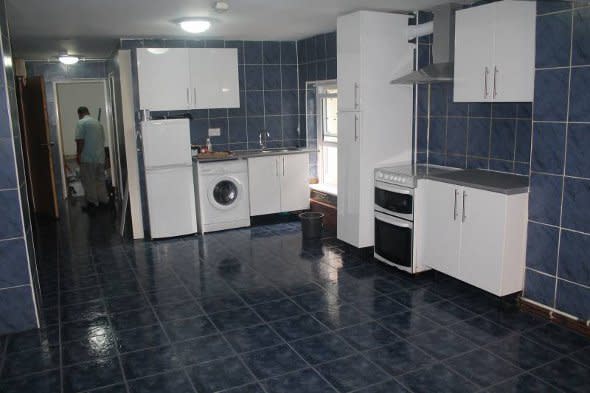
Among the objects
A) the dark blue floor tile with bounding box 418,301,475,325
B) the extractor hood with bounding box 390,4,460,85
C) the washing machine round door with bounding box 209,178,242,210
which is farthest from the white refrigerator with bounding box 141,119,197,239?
the dark blue floor tile with bounding box 418,301,475,325

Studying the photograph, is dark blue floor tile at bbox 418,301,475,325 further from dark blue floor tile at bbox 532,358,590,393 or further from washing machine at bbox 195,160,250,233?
washing machine at bbox 195,160,250,233

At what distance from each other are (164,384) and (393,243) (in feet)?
7.53

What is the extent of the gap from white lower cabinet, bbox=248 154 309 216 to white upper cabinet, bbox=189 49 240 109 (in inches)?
31.0

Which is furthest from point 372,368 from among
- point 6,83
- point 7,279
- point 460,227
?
point 6,83

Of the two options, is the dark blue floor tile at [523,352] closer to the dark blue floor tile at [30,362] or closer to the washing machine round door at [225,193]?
the dark blue floor tile at [30,362]

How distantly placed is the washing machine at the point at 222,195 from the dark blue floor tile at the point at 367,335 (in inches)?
114

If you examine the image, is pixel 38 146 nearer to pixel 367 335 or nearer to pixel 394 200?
pixel 394 200

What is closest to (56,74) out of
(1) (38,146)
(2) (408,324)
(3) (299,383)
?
(1) (38,146)

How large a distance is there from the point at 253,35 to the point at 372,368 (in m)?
4.20

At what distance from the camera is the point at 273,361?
2943 mm

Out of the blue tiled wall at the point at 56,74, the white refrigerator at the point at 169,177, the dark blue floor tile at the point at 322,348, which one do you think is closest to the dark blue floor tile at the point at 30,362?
the dark blue floor tile at the point at 322,348

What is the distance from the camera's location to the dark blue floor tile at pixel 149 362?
2.86 meters

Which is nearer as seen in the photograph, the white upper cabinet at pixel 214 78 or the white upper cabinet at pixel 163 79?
the white upper cabinet at pixel 163 79

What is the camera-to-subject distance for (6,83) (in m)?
3.20
